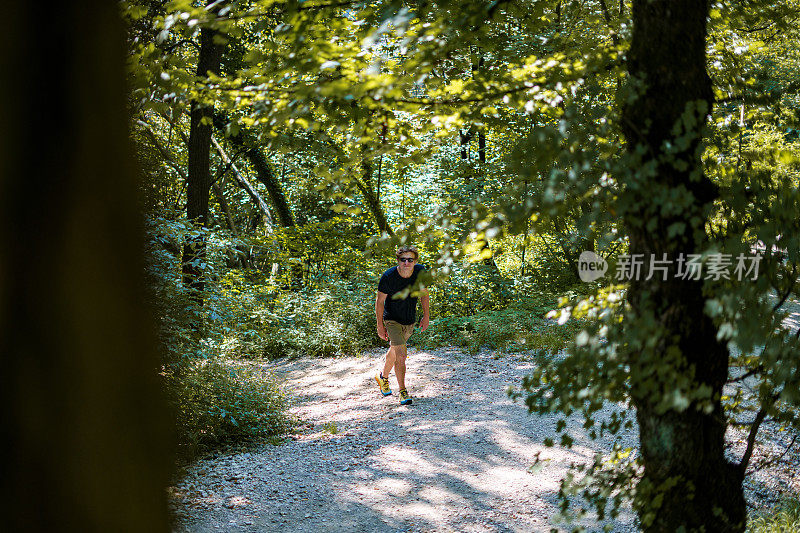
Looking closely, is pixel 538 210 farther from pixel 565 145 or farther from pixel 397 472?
pixel 397 472

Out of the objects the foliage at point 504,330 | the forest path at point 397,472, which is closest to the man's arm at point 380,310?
the forest path at point 397,472

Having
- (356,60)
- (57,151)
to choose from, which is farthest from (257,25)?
(57,151)

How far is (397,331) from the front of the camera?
7496 millimetres

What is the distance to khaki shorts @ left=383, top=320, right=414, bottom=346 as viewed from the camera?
24.6ft

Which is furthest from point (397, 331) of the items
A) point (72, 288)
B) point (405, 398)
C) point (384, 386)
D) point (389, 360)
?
point (72, 288)

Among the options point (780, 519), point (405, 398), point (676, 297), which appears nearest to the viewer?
point (676, 297)

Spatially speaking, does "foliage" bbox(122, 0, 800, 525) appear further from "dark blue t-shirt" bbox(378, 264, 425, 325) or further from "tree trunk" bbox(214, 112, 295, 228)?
"tree trunk" bbox(214, 112, 295, 228)

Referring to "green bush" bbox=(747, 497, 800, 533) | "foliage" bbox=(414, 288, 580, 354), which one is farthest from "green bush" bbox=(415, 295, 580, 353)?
"green bush" bbox=(747, 497, 800, 533)

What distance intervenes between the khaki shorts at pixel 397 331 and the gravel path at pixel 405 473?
87 centimetres

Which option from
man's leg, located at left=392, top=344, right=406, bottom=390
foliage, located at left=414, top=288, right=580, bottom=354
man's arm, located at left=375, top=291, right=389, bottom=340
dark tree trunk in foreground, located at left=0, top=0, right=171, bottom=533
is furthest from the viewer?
foliage, located at left=414, top=288, right=580, bottom=354

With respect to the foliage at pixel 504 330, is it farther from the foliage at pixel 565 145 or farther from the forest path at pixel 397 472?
the foliage at pixel 565 145

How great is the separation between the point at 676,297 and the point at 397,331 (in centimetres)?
521

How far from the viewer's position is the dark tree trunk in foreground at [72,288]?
2.00m

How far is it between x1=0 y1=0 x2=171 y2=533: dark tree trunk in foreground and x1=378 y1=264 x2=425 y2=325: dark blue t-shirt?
5008mm
